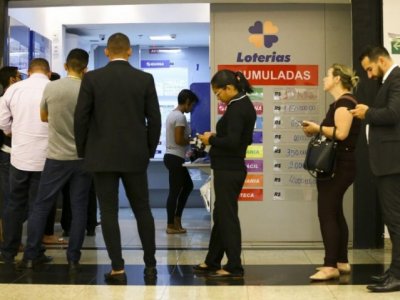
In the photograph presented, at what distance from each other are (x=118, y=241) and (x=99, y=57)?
6.24 meters

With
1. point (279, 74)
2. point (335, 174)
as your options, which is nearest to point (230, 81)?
point (335, 174)

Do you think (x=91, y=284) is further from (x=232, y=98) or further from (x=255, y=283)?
(x=232, y=98)

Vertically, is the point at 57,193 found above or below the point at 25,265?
above

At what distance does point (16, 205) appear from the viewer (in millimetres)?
4598

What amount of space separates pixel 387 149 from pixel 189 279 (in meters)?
1.55

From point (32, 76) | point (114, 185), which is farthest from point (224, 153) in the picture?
point (32, 76)

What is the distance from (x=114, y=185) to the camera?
161 inches

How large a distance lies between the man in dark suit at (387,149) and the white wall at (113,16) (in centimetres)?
440

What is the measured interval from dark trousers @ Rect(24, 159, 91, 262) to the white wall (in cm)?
361

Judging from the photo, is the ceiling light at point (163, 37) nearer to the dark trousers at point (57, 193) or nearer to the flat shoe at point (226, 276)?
the dark trousers at point (57, 193)

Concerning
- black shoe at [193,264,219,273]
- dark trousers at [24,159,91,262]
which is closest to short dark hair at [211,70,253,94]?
dark trousers at [24,159,91,262]

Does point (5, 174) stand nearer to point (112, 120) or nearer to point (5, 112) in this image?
point (5, 112)

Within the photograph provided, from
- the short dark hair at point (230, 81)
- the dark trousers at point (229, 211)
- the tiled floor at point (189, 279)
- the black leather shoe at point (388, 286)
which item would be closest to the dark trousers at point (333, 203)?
the tiled floor at point (189, 279)

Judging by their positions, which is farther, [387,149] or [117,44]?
[117,44]
